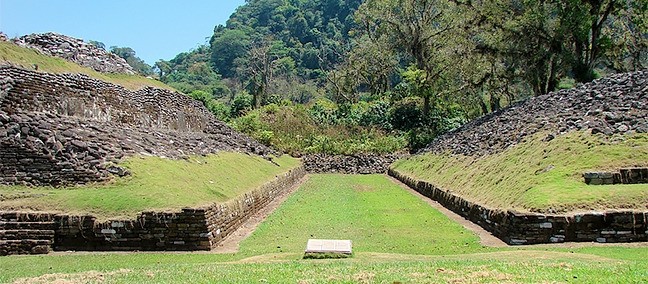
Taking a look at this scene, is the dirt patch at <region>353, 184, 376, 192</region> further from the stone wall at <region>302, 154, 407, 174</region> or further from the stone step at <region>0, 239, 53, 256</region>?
the stone step at <region>0, 239, 53, 256</region>

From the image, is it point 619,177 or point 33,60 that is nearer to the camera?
point 619,177

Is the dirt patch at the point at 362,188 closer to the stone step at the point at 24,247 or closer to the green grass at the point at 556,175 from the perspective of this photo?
the green grass at the point at 556,175

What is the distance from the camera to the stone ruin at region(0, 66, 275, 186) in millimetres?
12008

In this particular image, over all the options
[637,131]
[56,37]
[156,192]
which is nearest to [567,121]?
[637,131]

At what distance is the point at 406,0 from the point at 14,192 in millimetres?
33725

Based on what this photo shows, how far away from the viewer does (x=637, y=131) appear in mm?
13555

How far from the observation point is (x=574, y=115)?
53.5 ft

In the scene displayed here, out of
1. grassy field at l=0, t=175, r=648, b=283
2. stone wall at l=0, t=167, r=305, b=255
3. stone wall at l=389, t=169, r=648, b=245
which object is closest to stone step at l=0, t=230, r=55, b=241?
stone wall at l=0, t=167, r=305, b=255

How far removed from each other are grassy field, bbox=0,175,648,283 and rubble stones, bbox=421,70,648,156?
474cm

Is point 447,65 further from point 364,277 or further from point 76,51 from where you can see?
point 364,277

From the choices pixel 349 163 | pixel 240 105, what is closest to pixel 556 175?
pixel 349 163

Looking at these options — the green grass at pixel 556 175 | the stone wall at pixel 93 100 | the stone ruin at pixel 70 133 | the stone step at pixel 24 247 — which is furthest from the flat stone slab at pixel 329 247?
the stone wall at pixel 93 100

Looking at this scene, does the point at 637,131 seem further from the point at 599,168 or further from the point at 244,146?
the point at 244,146

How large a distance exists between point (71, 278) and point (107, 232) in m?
3.01
